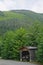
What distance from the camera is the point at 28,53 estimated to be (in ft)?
151

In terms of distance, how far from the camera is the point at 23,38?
161 feet

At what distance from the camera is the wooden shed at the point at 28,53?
43812mm

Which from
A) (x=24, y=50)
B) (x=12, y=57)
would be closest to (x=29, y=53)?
(x=24, y=50)

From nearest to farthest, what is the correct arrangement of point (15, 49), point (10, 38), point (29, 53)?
point (29, 53), point (15, 49), point (10, 38)

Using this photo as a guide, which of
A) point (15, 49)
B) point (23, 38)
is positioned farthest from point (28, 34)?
point (15, 49)

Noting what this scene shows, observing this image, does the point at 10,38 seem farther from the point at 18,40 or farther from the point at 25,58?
the point at 25,58

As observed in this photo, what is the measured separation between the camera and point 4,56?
52062 mm

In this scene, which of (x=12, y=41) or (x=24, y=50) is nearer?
(x=24, y=50)

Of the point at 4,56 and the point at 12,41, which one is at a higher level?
the point at 12,41

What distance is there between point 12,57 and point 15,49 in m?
1.95

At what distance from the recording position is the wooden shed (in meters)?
43.8

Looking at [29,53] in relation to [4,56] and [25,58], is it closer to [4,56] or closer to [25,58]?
[25,58]

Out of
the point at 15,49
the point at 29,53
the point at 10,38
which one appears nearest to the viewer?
the point at 29,53

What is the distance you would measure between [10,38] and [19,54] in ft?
17.2
